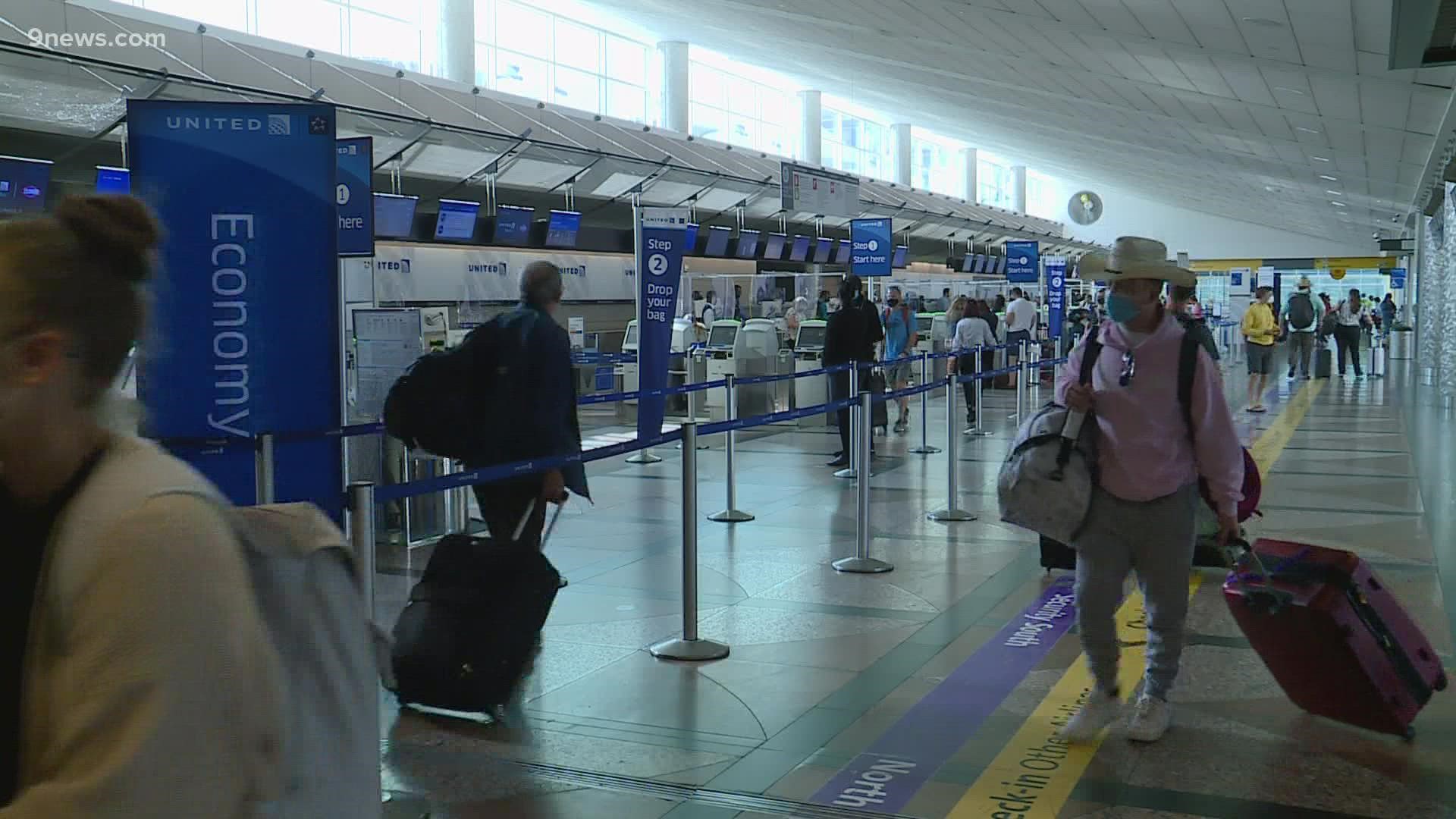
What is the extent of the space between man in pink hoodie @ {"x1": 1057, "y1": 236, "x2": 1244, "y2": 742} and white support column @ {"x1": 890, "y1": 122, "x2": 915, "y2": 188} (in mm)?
44294

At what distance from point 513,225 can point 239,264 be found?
17864 millimetres

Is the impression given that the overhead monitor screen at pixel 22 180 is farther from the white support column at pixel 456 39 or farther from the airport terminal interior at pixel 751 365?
the white support column at pixel 456 39

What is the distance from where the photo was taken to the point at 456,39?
83.8ft

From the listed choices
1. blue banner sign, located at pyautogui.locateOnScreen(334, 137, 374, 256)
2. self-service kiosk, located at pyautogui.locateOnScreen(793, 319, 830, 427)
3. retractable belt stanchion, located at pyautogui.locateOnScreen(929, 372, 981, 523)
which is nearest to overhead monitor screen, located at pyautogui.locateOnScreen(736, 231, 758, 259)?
self-service kiosk, located at pyautogui.locateOnScreen(793, 319, 830, 427)

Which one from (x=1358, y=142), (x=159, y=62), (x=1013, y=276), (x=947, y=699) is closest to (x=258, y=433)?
(x=947, y=699)

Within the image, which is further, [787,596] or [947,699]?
[787,596]

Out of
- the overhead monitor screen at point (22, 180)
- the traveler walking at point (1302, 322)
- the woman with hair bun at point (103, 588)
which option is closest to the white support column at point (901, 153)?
the traveler walking at point (1302, 322)

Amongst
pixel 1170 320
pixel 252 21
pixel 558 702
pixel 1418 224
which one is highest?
pixel 252 21

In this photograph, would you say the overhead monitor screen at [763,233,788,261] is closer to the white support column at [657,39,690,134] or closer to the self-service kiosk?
the white support column at [657,39,690,134]

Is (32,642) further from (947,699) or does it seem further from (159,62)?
(159,62)

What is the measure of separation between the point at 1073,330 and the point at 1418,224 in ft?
29.8

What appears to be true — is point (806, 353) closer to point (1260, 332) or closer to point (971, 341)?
point (971, 341)

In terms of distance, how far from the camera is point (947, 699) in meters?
5.14

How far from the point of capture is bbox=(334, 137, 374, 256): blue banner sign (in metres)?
8.67
